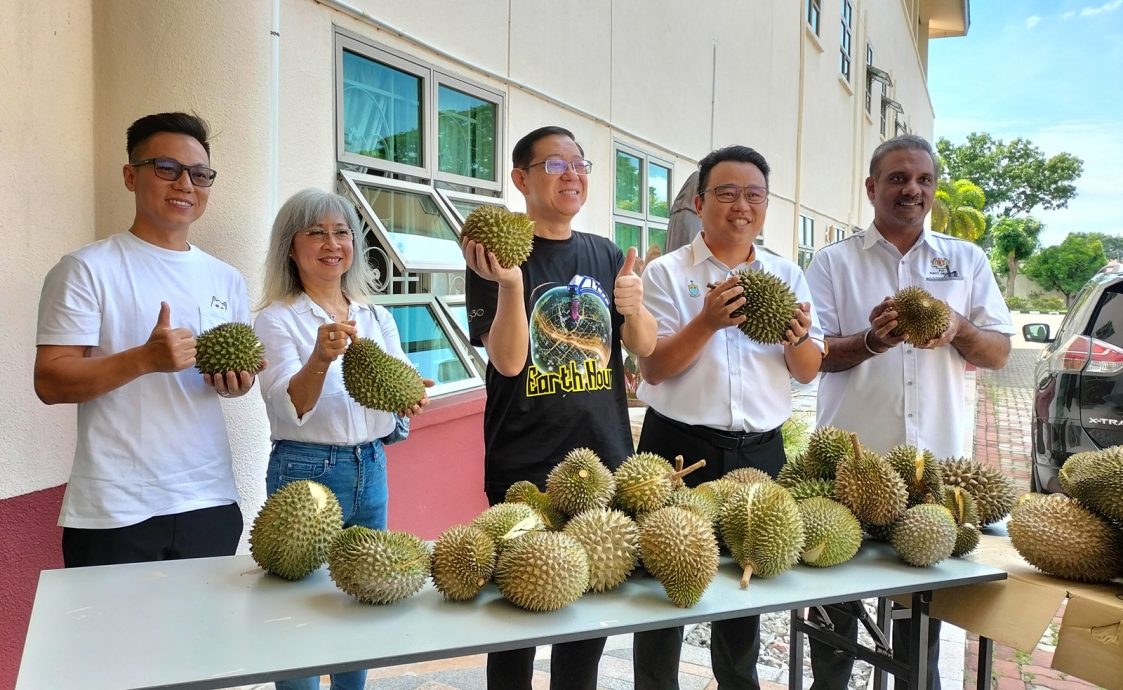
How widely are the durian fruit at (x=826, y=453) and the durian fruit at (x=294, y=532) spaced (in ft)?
4.81

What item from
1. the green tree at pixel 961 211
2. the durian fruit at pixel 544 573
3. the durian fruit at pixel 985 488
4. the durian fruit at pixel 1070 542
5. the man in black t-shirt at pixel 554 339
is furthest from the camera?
the green tree at pixel 961 211

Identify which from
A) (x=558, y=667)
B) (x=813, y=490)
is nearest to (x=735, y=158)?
(x=813, y=490)

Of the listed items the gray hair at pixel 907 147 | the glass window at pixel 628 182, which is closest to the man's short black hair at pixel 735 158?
the gray hair at pixel 907 147

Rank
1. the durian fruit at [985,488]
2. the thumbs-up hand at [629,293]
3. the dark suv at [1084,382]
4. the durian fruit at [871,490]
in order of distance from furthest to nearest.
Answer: the dark suv at [1084,382] < the thumbs-up hand at [629,293] < the durian fruit at [985,488] < the durian fruit at [871,490]

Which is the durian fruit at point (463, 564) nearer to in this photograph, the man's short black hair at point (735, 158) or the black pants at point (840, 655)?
the black pants at point (840, 655)

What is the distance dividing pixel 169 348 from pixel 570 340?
4.16 feet

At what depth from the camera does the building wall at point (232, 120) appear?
9.20 ft

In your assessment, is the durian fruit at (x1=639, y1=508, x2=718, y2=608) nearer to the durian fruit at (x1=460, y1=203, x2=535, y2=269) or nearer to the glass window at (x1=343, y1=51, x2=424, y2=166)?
the durian fruit at (x1=460, y1=203, x2=535, y2=269)

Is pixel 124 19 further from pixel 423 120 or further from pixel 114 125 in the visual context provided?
pixel 423 120

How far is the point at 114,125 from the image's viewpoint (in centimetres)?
317

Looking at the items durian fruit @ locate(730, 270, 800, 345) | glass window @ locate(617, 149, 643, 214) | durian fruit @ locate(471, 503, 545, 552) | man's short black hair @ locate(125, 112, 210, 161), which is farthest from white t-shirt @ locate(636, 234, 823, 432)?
glass window @ locate(617, 149, 643, 214)

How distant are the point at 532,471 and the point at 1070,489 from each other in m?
Result: 1.61

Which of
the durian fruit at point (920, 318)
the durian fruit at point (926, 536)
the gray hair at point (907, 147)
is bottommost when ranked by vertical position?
the durian fruit at point (926, 536)

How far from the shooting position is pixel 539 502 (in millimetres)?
2080
